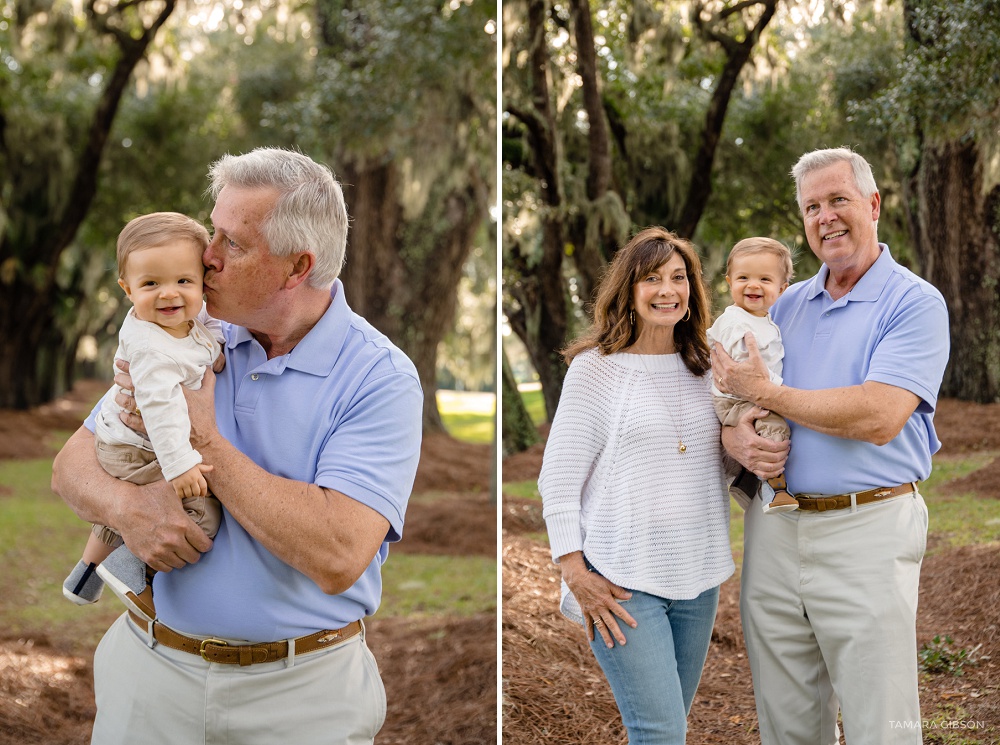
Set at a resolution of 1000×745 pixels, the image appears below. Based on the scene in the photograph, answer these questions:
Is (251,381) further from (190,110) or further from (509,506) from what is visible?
(190,110)

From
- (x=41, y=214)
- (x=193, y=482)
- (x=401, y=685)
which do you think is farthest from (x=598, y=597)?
(x=41, y=214)

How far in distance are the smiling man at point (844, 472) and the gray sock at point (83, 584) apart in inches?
66.1

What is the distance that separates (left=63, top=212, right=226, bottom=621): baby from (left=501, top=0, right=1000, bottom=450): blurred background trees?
7.41 feet

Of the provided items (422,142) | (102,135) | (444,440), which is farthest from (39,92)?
(444,440)

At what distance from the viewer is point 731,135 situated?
4.25 metres

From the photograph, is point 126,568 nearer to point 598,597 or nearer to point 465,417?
point 598,597

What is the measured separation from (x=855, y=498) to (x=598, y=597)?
2.49 ft

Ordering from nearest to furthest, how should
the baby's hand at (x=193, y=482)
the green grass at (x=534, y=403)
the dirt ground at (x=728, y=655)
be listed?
1. the baby's hand at (x=193, y=482)
2. the dirt ground at (x=728, y=655)
3. the green grass at (x=534, y=403)

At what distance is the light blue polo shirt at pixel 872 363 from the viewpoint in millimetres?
2533

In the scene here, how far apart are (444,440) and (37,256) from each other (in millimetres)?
7078

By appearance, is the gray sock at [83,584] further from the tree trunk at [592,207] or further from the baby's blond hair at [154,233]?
the tree trunk at [592,207]

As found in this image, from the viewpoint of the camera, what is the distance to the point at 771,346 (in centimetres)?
273

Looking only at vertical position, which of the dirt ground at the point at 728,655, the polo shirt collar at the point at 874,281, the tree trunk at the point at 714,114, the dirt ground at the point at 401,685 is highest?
the tree trunk at the point at 714,114

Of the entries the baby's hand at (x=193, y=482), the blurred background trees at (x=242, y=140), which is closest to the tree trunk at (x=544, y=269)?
the baby's hand at (x=193, y=482)
